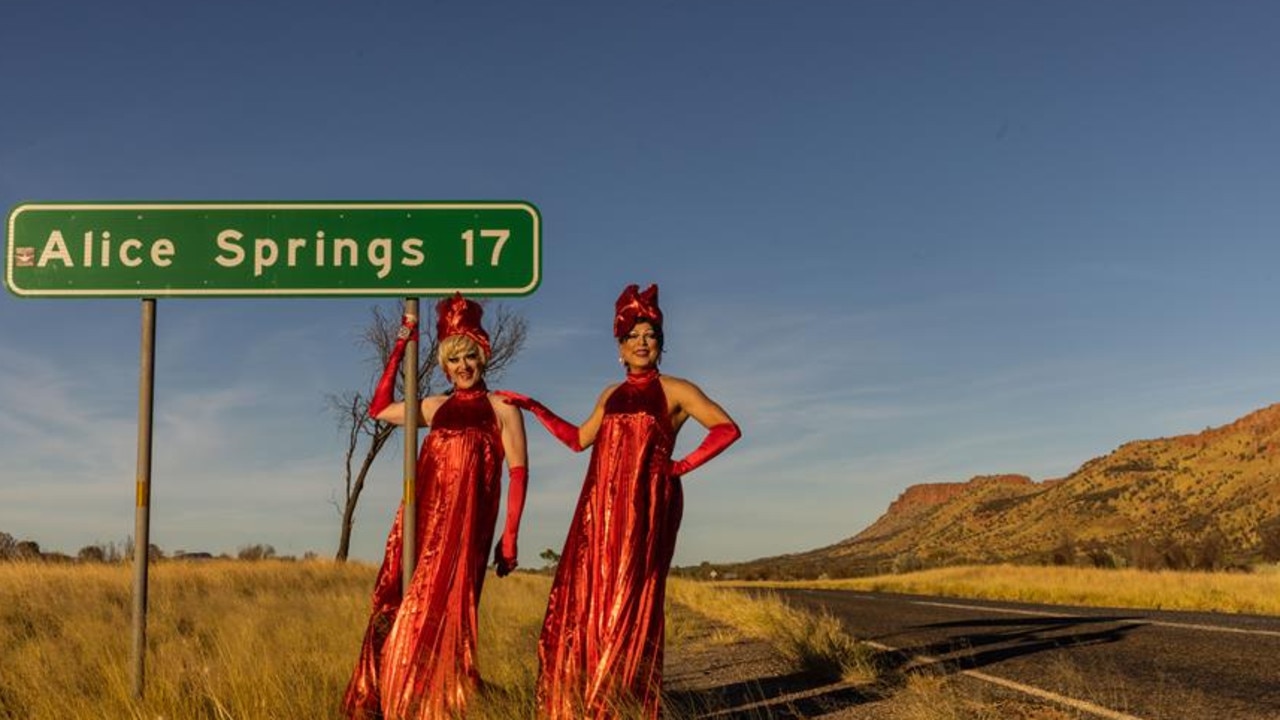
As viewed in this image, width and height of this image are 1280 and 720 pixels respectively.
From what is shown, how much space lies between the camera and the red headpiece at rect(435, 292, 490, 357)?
5.75 meters

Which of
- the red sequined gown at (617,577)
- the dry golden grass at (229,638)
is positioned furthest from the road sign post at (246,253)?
the red sequined gown at (617,577)

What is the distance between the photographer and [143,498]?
6234 mm

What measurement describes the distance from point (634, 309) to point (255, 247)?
231cm

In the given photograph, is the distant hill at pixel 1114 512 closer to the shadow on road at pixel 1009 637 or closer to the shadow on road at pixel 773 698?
the shadow on road at pixel 1009 637

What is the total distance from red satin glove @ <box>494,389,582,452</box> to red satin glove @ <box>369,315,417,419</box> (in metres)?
0.56

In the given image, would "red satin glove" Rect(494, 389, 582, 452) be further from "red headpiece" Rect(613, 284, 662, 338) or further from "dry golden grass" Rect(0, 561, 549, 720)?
"dry golden grass" Rect(0, 561, 549, 720)

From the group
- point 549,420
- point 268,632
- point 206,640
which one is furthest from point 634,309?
point 206,640

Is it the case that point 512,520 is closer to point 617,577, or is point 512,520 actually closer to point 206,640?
point 617,577

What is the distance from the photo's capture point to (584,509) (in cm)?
533

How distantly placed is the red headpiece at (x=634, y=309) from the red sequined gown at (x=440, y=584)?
0.79 meters

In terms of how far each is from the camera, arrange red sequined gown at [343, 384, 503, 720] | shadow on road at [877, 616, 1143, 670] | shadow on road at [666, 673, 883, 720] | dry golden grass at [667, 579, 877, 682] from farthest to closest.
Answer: shadow on road at [877, 616, 1143, 670]
dry golden grass at [667, 579, 877, 682]
shadow on road at [666, 673, 883, 720]
red sequined gown at [343, 384, 503, 720]

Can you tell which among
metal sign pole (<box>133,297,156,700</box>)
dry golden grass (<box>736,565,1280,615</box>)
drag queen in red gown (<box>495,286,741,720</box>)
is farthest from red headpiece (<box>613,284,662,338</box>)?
dry golden grass (<box>736,565,1280,615</box>)

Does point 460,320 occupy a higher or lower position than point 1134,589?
higher

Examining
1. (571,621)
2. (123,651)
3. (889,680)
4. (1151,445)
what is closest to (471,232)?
(571,621)
